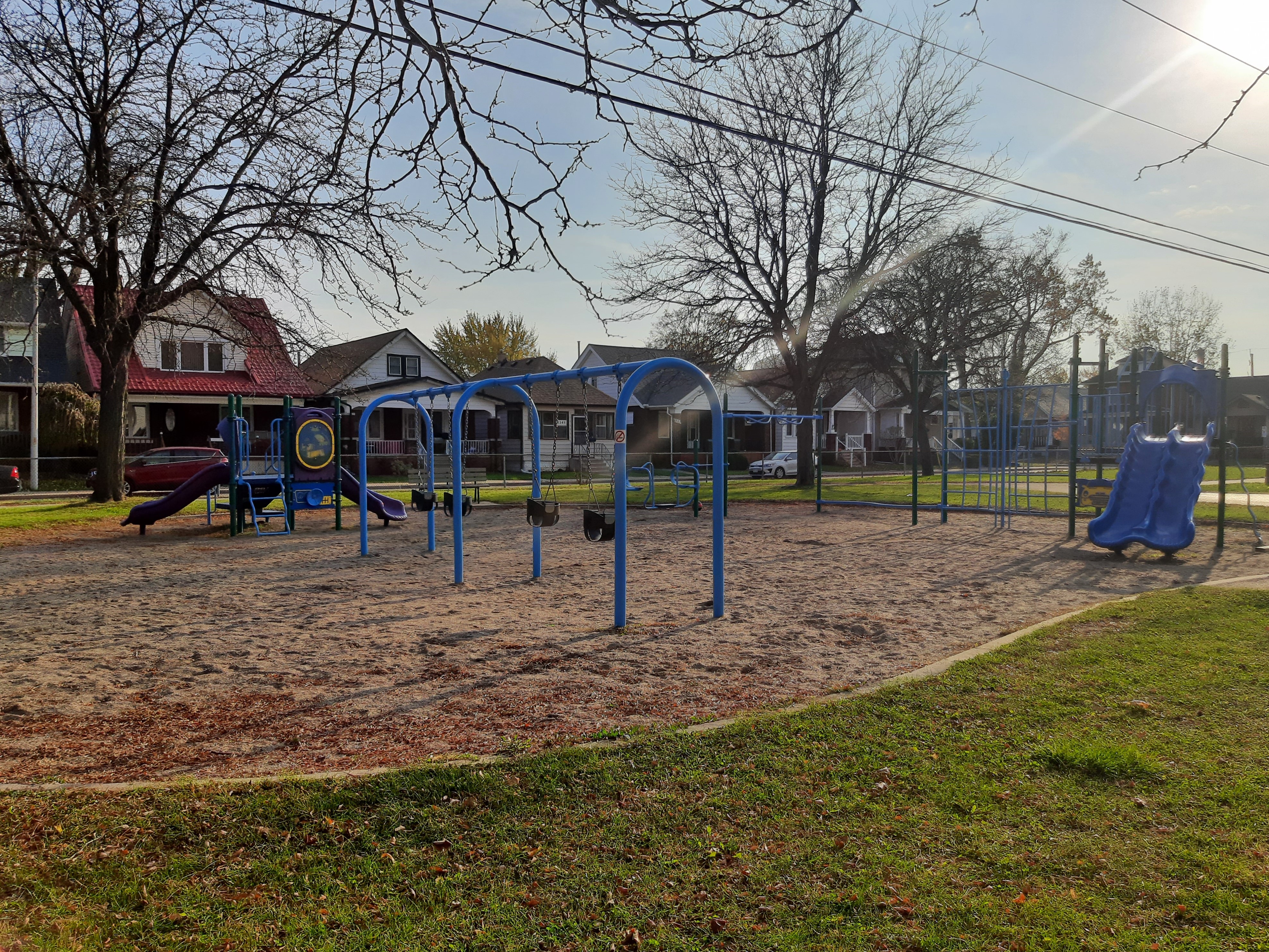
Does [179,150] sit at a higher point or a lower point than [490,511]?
higher

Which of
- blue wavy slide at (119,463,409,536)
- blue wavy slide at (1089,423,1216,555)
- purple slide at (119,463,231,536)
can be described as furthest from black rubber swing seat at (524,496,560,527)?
purple slide at (119,463,231,536)

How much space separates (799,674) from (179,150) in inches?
624

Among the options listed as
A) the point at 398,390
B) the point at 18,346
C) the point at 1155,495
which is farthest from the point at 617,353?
the point at 1155,495

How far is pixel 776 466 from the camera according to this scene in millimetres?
39750

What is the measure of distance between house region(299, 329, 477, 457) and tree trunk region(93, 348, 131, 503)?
47.6 ft

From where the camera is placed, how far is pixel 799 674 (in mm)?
5602

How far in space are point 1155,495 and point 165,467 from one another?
24.8m

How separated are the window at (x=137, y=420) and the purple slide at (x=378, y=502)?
68.6 feet

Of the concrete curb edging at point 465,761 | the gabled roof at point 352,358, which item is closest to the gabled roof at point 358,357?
the gabled roof at point 352,358

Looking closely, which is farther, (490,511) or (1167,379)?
(490,511)

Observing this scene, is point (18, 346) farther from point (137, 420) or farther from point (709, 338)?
point (709, 338)

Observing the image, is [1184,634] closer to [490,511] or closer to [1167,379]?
[1167,379]

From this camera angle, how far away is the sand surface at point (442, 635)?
449 cm

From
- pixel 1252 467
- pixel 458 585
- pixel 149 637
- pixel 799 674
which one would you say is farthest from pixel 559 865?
pixel 1252 467
